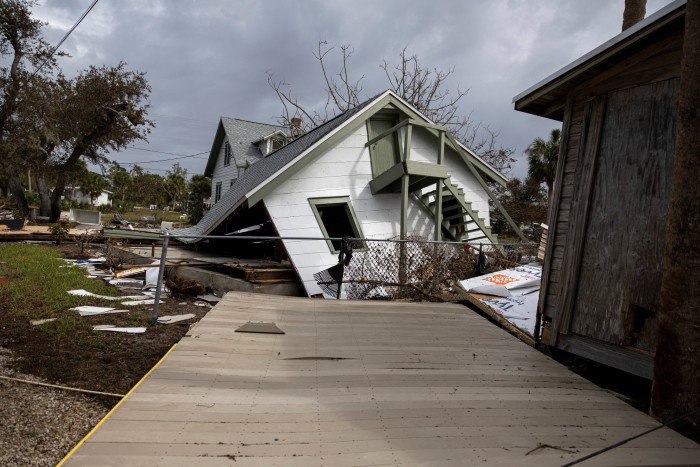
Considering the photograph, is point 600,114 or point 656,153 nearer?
point 656,153

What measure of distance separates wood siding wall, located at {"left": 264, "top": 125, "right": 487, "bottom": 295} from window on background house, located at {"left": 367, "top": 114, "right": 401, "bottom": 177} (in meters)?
0.19

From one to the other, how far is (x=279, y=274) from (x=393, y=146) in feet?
16.1

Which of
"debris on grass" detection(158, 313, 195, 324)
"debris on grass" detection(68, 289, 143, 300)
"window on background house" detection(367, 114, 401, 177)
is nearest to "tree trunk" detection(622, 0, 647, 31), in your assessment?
"window on background house" detection(367, 114, 401, 177)

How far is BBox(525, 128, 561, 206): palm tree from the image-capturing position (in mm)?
35938

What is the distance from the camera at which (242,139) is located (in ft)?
94.4

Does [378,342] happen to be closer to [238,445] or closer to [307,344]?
[307,344]

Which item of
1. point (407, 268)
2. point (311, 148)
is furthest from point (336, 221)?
point (407, 268)

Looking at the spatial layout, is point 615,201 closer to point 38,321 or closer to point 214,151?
point 38,321

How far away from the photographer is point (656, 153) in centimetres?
426

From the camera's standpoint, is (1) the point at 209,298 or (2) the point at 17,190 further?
(2) the point at 17,190

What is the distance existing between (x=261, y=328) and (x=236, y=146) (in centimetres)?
2498

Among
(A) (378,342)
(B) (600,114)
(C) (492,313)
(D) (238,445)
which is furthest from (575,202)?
(D) (238,445)

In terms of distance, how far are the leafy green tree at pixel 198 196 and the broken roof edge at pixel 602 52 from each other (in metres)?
31.0

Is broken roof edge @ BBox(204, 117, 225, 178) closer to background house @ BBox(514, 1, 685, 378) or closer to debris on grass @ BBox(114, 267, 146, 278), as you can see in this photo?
debris on grass @ BBox(114, 267, 146, 278)
